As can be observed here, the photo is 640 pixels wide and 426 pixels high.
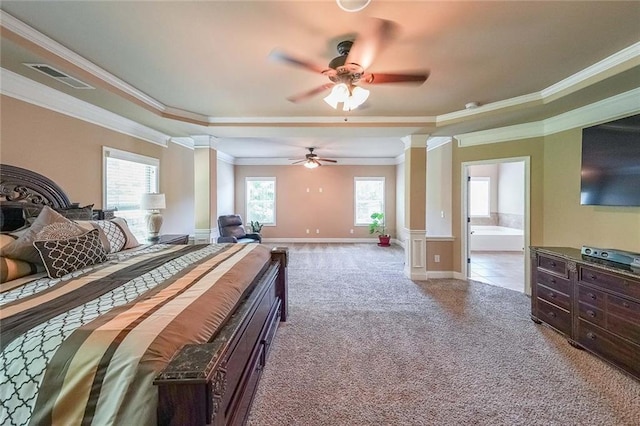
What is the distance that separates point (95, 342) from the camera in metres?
1.00

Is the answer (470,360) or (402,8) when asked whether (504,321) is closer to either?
(470,360)

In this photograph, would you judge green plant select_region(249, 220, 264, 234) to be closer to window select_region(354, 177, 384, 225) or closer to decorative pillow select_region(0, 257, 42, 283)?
window select_region(354, 177, 384, 225)

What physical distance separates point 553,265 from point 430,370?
186 centimetres

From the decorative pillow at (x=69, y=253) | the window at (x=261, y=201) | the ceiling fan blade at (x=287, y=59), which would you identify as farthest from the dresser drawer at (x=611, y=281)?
the window at (x=261, y=201)

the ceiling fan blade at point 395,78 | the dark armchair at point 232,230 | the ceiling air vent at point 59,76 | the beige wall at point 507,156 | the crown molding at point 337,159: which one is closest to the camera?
the ceiling fan blade at point 395,78

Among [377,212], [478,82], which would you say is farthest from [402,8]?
[377,212]

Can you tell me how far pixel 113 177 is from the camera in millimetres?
3916

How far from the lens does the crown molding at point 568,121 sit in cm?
298

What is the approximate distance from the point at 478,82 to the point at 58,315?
12.6 ft

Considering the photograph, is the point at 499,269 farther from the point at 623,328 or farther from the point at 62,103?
the point at 62,103

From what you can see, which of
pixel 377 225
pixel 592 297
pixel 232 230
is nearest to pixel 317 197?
pixel 377 225

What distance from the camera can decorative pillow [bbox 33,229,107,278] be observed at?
6.24 ft

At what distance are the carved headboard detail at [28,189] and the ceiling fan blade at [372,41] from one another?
306 centimetres

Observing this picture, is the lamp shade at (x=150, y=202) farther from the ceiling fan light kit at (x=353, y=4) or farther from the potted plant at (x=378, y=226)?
the potted plant at (x=378, y=226)
